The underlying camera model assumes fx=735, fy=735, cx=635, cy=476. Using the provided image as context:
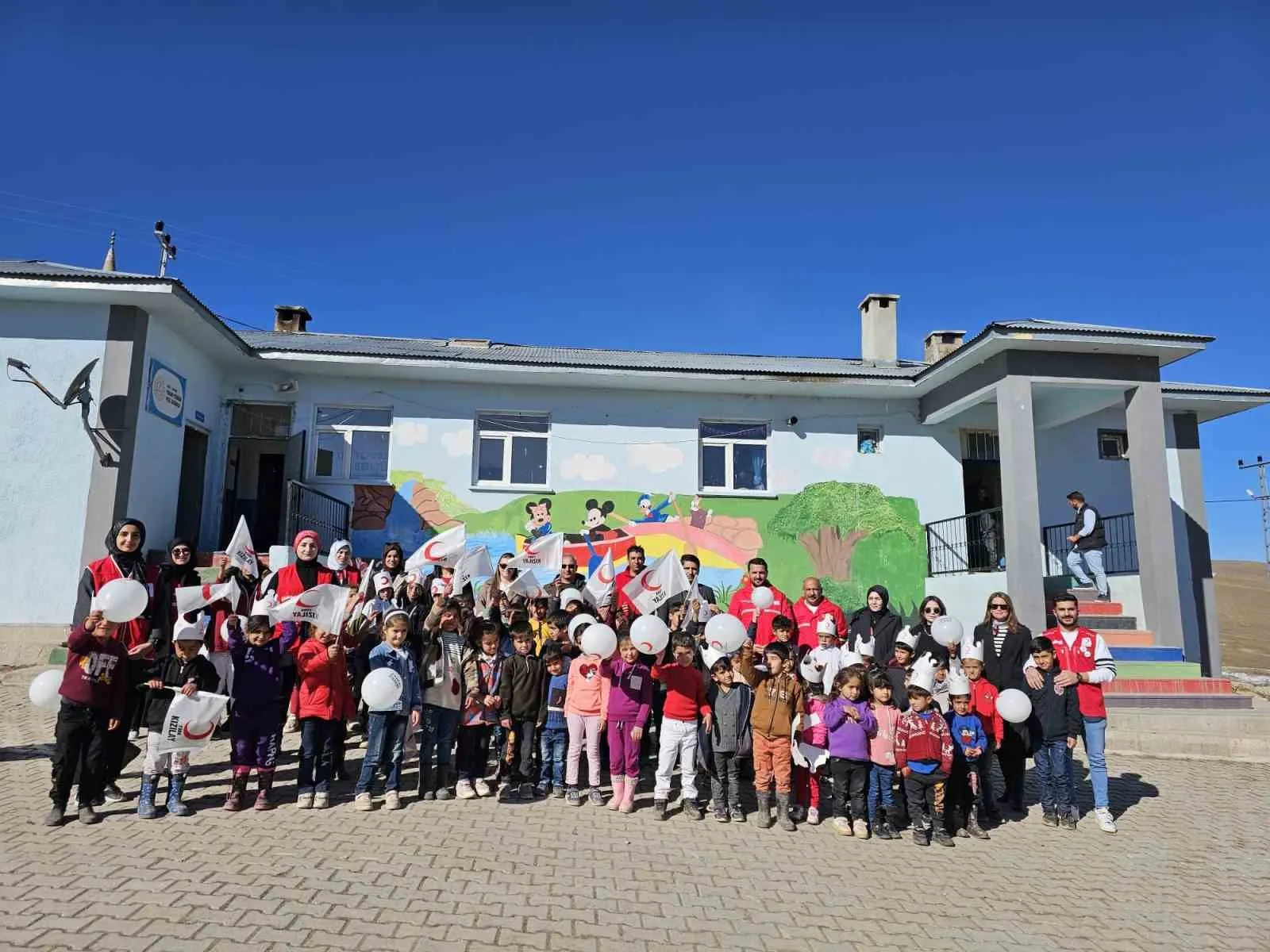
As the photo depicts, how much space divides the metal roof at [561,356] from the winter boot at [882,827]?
8059 mm

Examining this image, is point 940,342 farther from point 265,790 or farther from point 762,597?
point 265,790

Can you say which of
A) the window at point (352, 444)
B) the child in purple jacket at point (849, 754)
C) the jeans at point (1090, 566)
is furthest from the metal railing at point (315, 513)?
the jeans at point (1090, 566)

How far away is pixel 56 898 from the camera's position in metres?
3.59

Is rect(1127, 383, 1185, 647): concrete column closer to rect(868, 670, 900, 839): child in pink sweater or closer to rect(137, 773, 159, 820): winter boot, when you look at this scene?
rect(868, 670, 900, 839): child in pink sweater

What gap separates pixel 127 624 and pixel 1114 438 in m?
15.6

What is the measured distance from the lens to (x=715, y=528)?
12797mm

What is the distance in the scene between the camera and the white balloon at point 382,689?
520 cm

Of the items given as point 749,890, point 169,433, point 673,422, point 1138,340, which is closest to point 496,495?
point 673,422

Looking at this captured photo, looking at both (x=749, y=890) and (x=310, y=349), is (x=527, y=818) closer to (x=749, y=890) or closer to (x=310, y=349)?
(x=749, y=890)

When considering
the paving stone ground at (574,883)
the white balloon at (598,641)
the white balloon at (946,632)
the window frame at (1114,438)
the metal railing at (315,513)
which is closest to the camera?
the paving stone ground at (574,883)

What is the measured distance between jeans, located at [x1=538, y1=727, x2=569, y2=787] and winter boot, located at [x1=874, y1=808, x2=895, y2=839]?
94.4 inches

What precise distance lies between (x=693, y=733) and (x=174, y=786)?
3.65 meters

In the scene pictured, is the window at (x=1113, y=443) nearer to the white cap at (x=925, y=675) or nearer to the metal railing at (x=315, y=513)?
the white cap at (x=925, y=675)

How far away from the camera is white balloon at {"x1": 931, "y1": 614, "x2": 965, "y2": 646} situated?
6602mm
